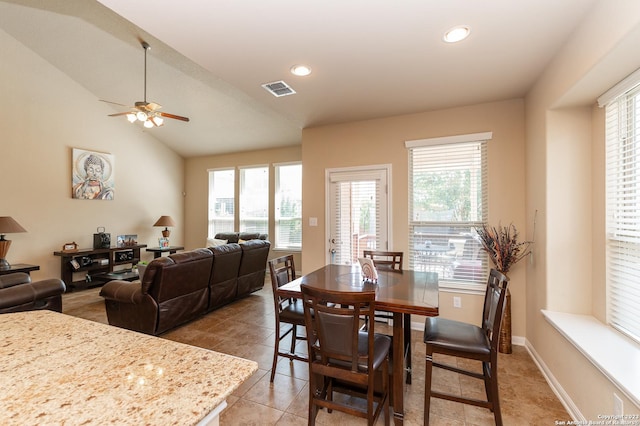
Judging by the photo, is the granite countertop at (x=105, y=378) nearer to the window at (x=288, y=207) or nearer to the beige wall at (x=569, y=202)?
the beige wall at (x=569, y=202)


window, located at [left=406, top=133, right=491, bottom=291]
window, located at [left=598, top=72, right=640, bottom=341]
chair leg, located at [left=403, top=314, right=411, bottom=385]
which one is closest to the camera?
window, located at [left=598, top=72, right=640, bottom=341]

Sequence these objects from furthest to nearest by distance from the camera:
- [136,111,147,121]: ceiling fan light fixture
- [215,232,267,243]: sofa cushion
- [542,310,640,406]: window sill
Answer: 1. [215,232,267,243]: sofa cushion
2. [136,111,147,121]: ceiling fan light fixture
3. [542,310,640,406]: window sill

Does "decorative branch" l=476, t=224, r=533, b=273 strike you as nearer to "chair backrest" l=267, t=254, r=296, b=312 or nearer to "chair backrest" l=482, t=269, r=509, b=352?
"chair backrest" l=482, t=269, r=509, b=352

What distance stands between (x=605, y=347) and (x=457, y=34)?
92.3 inches

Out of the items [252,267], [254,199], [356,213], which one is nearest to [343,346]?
[356,213]

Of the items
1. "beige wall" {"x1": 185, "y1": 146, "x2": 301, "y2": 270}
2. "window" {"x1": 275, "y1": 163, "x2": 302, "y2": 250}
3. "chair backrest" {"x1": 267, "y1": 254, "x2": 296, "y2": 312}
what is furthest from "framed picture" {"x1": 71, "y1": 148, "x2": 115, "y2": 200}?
"chair backrest" {"x1": 267, "y1": 254, "x2": 296, "y2": 312}

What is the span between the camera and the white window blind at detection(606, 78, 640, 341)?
76.2 inches

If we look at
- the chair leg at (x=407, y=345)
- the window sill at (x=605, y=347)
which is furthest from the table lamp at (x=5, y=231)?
the window sill at (x=605, y=347)

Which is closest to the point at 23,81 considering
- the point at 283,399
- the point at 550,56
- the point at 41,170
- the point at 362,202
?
the point at 41,170

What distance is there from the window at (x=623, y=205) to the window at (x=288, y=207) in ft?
17.0

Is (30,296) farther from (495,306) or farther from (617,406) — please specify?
(617,406)

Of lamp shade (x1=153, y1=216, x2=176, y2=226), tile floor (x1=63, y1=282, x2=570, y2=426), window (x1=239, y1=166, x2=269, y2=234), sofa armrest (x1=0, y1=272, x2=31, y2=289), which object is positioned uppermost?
window (x1=239, y1=166, x2=269, y2=234)

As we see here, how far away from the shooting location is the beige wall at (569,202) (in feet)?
6.72

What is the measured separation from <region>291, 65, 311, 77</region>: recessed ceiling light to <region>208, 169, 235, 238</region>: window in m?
5.10
